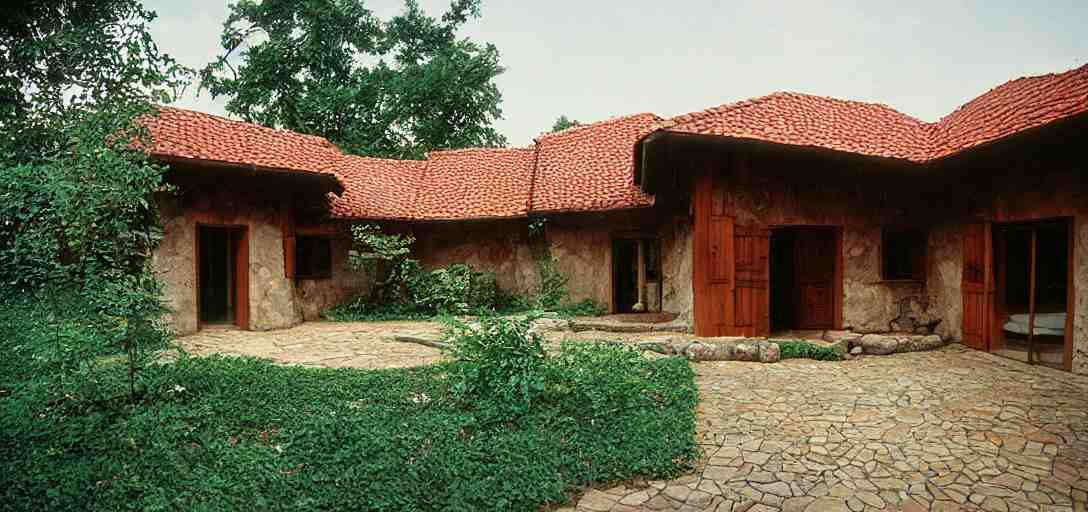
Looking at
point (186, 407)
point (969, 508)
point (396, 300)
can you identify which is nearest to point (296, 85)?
point (396, 300)

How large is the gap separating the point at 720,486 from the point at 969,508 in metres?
1.72

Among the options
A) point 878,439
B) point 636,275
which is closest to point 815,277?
point 636,275

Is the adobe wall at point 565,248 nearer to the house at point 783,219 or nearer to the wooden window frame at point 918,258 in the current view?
the house at point 783,219

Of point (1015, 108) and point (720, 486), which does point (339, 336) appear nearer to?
point (720, 486)

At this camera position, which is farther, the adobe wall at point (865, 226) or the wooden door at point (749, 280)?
the adobe wall at point (865, 226)

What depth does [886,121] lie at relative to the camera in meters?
11.6

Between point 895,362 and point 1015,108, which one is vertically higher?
point 1015,108

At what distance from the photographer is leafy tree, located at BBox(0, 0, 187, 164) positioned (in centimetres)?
589

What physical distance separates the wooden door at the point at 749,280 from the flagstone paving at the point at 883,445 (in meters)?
2.39

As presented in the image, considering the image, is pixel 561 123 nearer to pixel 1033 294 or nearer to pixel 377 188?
pixel 377 188

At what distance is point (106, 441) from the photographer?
497 centimetres

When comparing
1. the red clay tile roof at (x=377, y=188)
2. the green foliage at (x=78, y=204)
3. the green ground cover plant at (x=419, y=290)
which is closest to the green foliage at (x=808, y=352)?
the green ground cover plant at (x=419, y=290)

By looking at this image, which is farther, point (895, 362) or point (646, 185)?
point (646, 185)

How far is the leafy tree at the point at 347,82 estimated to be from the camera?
2247 centimetres
